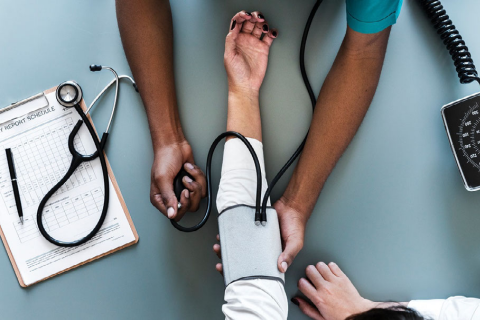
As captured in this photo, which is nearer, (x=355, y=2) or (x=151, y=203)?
(x=355, y=2)

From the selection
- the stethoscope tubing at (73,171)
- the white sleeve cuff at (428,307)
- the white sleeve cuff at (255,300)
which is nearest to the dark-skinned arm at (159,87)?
the stethoscope tubing at (73,171)

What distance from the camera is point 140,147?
910 mm

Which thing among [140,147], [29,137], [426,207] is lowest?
[426,207]

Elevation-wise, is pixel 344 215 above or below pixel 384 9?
below

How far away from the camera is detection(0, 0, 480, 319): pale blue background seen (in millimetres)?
878

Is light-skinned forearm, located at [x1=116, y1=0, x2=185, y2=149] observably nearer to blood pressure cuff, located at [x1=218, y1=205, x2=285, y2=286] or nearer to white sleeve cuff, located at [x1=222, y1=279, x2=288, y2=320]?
blood pressure cuff, located at [x1=218, y1=205, x2=285, y2=286]

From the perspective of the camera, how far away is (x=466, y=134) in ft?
2.71

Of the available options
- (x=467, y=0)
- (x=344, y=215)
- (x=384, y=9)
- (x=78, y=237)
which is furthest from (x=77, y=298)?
(x=467, y=0)

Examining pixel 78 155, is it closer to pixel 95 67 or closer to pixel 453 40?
pixel 95 67

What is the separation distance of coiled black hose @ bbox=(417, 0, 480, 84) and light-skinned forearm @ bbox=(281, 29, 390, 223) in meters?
0.21

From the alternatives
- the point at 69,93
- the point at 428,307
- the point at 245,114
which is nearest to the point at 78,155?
the point at 69,93

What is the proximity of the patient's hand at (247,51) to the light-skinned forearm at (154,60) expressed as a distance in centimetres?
15

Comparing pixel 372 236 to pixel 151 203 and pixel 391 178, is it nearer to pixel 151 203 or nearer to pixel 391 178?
pixel 391 178

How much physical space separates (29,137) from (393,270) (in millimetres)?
963
